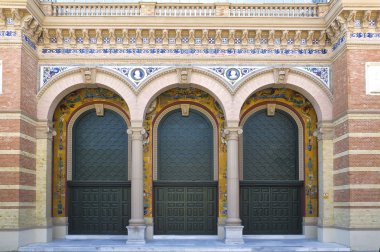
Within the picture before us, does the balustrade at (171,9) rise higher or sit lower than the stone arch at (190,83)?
higher

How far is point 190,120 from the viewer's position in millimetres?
25078

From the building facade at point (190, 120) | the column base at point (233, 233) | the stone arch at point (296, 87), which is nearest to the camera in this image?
the building facade at point (190, 120)

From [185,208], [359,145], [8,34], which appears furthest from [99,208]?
[359,145]

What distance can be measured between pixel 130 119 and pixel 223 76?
3.85 m

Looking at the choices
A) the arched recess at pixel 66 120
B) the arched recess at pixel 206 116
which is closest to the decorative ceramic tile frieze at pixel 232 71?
the arched recess at pixel 206 116

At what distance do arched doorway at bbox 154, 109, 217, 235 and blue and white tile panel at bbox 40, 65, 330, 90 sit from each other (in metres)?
2.53

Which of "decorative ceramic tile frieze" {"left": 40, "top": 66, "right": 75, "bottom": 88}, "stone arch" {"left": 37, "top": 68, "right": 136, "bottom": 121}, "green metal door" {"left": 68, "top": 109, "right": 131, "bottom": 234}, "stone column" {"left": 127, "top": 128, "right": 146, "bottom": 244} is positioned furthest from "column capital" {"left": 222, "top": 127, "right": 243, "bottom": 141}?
"decorative ceramic tile frieze" {"left": 40, "top": 66, "right": 75, "bottom": 88}

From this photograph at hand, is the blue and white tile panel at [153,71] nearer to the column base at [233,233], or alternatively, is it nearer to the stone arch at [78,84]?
the stone arch at [78,84]

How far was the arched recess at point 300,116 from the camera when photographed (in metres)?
24.4

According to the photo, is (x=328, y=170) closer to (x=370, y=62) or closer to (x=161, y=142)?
(x=370, y=62)

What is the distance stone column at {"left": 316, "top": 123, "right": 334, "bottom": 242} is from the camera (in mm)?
22594

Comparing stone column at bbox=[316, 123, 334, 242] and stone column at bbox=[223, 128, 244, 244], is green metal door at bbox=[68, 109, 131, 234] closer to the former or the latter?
stone column at bbox=[223, 128, 244, 244]

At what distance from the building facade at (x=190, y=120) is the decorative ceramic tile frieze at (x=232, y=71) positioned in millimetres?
42

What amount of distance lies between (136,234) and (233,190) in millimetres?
3886
